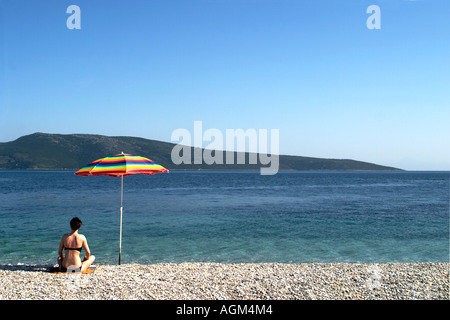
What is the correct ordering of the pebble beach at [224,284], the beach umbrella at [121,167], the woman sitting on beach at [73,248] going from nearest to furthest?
the pebble beach at [224,284] < the woman sitting on beach at [73,248] < the beach umbrella at [121,167]

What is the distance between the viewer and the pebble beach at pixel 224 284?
7500 millimetres

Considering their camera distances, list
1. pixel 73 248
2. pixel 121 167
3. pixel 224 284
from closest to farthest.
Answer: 1. pixel 224 284
2. pixel 73 248
3. pixel 121 167

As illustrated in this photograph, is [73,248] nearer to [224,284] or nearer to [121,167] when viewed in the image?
[121,167]

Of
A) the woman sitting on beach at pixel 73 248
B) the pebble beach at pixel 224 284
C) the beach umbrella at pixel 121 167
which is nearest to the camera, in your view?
the pebble beach at pixel 224 284

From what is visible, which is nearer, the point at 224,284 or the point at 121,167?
the point at 224,284

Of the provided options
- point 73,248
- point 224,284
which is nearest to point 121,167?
point 73,248

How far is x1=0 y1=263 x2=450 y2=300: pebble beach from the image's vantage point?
24.6ft

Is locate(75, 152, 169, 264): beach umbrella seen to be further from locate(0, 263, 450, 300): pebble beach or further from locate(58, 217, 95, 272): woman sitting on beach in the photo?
locate(0, 263, 450, 300): pebble beach

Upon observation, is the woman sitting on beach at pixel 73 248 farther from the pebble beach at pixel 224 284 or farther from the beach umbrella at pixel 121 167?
the beach umbrella at pixel 121 167

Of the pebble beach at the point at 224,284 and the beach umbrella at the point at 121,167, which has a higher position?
the beach umbrella at the point at 121,167

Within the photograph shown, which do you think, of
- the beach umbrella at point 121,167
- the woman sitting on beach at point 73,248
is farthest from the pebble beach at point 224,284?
the beach umbrella at point 121,167

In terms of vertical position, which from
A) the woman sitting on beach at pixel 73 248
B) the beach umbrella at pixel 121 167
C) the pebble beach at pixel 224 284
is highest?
the beach umbrella at pixel 121 167

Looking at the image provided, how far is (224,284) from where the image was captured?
27.3 ft

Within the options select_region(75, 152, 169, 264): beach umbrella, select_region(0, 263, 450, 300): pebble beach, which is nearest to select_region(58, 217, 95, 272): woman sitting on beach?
select_region(0, 263, 450, 300): pebble beach
